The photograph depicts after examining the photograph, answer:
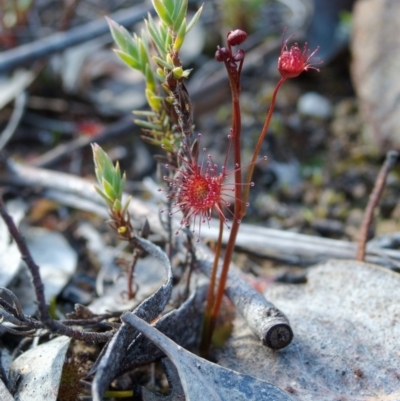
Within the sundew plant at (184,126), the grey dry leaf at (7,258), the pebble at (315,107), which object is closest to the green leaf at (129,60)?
the sundew plant at (184,126)

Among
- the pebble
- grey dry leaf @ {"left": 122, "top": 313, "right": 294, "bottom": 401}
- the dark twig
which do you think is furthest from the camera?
the pebble

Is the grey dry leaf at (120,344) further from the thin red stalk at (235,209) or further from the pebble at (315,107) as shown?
the pebble at (315,107)

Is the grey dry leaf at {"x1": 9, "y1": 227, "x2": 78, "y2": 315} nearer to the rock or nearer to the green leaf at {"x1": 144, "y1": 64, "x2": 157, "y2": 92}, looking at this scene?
the green leaf at {"x1": 144, "y1": 64, "x2": 157, "y2": 92}

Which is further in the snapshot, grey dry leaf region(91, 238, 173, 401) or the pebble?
the pebble

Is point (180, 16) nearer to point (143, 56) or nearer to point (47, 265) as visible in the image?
point (143, 56)

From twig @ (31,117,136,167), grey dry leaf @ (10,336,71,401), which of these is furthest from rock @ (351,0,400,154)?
grey dry leaf @ (10,336,71,401)

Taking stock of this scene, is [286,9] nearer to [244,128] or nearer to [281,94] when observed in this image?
[281,94]

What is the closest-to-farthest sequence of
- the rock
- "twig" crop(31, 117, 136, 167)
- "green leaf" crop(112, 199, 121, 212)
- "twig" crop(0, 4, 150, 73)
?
"green leaf" crop(112, 199, 121, 212), the rock, "twig" crop(31, 117, 136, 167), "twig" crop(0, 4, 150, 73)
